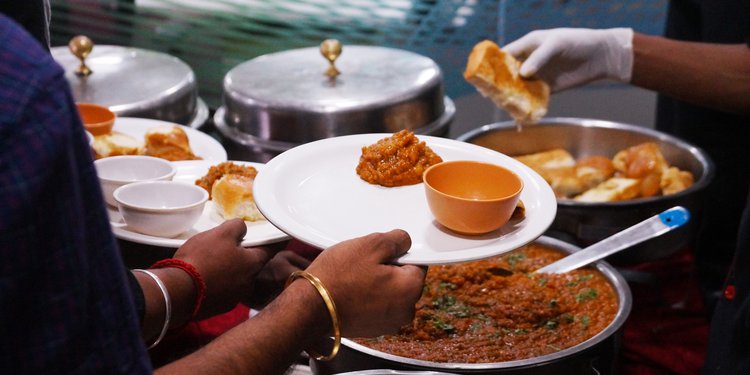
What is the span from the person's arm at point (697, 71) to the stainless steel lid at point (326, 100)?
668 millimetres

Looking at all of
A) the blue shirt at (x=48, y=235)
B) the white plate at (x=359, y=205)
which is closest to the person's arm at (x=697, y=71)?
the white plate at (x=359, y=205)

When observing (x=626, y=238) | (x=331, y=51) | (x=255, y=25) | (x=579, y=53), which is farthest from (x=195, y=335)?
(x=255, y=25)

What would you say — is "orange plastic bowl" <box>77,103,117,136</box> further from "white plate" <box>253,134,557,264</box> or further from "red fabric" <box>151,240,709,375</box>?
"white plate" <box>253,134,557,264</box>

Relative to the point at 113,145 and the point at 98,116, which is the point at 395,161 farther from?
the point at 98,116

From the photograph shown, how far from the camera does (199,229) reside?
175cm

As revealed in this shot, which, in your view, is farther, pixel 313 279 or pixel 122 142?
pixel 122 142

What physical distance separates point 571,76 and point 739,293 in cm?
104

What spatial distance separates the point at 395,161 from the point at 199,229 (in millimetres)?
514

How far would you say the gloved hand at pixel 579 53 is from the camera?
8.04 feet

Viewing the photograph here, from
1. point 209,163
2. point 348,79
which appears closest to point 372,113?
point 348,79

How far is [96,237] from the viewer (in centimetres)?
75

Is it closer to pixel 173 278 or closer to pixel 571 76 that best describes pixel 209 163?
pixel 173 278

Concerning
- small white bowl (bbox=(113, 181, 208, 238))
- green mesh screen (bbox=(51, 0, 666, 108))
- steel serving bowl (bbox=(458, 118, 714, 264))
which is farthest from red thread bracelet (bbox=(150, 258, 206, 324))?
green mesh screen (bbox=(51, 0, 666, 108))

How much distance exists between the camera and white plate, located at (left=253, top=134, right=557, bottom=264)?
4.32 feet
